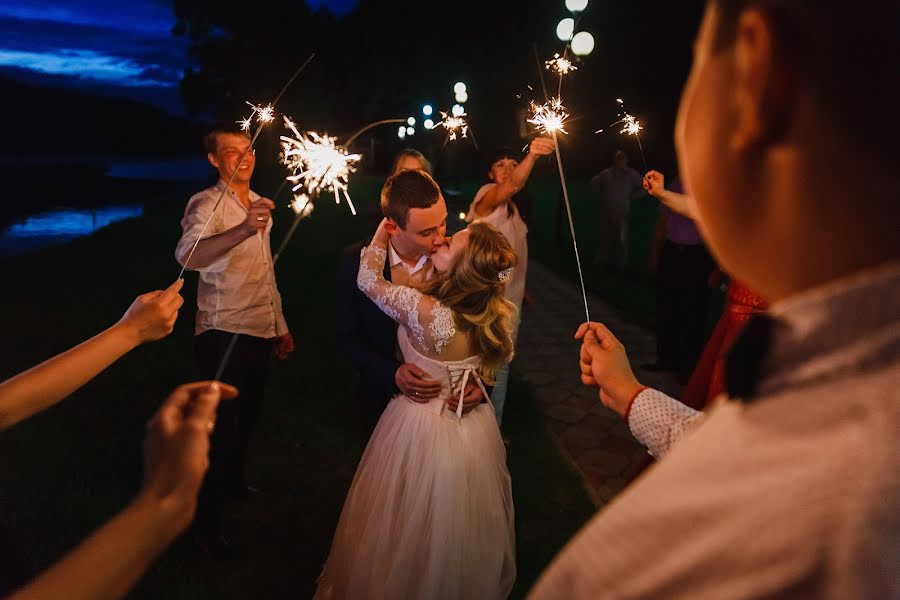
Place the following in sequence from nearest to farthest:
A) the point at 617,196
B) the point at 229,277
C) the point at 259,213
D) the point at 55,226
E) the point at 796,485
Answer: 1. the point at 796,485
2. the point at 259,213
3. the point at 229,277
4. the point at 617,196
5. the point at 55,226

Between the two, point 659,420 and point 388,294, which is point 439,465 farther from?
point 659,420

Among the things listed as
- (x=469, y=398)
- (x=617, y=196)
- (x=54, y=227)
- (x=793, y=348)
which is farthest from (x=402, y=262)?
(x=54, y=227)

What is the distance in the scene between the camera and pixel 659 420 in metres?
1.86

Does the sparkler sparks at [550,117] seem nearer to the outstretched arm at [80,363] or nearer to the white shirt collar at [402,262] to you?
the white shirt collar at [402,262]

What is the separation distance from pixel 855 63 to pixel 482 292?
2448mm

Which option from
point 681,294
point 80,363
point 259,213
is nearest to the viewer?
point 80,363

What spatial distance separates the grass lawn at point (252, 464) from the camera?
401 centimetres

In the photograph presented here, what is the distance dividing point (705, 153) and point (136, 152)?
405 feet

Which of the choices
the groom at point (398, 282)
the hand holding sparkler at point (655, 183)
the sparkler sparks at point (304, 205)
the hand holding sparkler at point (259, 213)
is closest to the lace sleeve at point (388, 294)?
the groom at point (398, 282)

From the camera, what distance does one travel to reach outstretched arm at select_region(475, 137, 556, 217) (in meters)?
4.50

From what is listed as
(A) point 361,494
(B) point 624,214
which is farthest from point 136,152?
(A) point 361,494

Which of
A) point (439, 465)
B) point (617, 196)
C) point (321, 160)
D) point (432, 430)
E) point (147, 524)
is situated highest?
point (617, 196)

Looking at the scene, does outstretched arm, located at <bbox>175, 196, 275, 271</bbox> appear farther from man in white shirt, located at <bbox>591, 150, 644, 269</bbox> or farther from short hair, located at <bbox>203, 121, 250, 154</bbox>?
man in white shirt, located at <bbox>591, 150, 644, 269</bbox>

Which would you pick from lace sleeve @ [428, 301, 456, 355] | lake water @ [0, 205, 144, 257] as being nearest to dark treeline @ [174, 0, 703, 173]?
lake water @ [0, 205, 144, 257]
